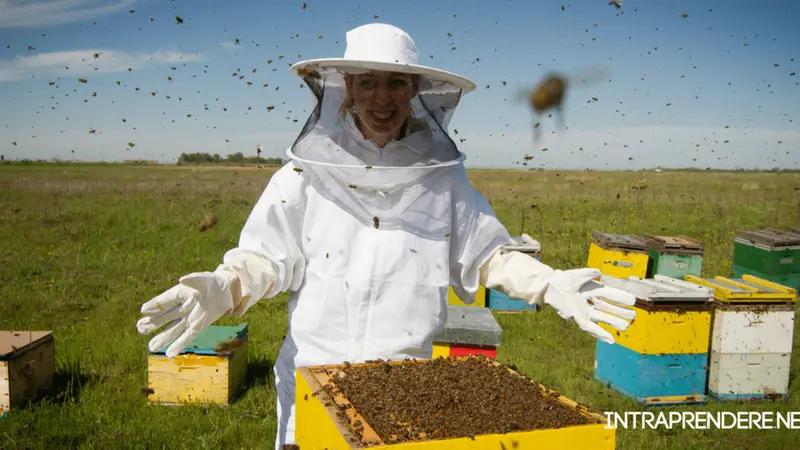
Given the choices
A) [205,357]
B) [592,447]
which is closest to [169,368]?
[205,357]

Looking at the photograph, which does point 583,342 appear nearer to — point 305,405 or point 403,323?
point 403,323

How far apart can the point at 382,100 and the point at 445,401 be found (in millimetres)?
1204

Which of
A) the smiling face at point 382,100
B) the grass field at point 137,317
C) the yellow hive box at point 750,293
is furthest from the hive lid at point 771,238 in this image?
the smiling face at point 382,100

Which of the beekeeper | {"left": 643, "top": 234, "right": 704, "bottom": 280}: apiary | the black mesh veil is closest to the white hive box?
{"left": 643, "top": 234, "right": 704, "bottom": 280}: apiary

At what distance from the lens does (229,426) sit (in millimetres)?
4145

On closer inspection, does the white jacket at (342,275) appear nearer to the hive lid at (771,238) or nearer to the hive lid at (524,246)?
the hive lid at (524,246)

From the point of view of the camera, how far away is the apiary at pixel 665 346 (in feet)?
15.9

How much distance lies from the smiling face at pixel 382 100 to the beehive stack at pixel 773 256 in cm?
759

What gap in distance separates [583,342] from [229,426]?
3972 mm

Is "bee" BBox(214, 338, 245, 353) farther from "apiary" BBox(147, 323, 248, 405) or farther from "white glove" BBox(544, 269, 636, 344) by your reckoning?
"white glove" BBox(544, 269, 636, 344)

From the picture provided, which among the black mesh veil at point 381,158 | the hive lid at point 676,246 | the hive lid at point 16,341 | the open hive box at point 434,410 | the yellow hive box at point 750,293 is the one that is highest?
the black mesh veil at point 381,158

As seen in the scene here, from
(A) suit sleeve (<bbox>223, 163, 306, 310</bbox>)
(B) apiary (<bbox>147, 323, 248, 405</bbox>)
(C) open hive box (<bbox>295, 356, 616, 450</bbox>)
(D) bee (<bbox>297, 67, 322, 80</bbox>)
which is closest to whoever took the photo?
(C) open hive box (<bbox>295, 356, 616, 450</bbox>)

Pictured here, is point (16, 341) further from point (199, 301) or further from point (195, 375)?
point (199, 301)

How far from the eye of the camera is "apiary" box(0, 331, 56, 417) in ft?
13.4
